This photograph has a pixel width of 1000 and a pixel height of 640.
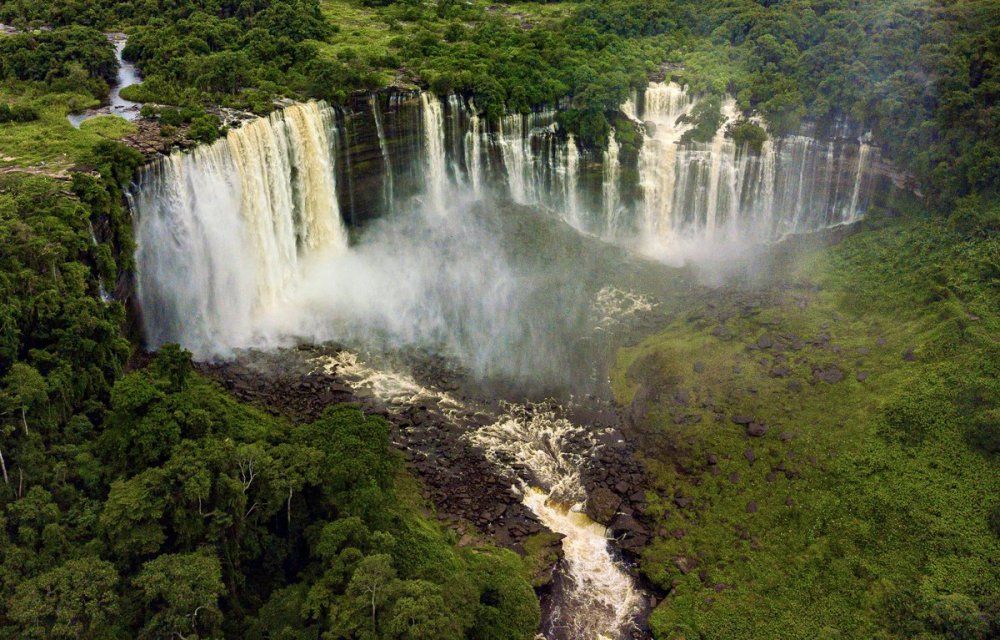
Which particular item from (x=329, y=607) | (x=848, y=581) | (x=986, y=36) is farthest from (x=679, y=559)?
(x=986, y=36)

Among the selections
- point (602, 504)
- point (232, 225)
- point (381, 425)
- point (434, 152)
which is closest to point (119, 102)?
point (232, 225)

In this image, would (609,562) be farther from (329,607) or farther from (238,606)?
(238,606)

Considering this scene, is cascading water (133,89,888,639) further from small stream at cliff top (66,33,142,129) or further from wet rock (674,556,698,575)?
small stream at cliff top (66,33,142,129)

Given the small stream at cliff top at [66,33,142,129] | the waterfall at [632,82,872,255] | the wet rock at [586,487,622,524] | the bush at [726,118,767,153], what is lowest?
the wet rock at [586,487,622,524]

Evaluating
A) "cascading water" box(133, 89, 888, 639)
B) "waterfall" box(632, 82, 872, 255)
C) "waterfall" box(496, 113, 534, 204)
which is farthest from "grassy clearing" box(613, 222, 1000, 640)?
"waterfall" box(496, 113, 534, 204)

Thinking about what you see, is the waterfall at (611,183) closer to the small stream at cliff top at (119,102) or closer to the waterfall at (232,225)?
the waterfall at (232,225)

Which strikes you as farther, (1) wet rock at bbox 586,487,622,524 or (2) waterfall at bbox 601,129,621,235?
(2) waterfall at bbox 601,129,621,235
